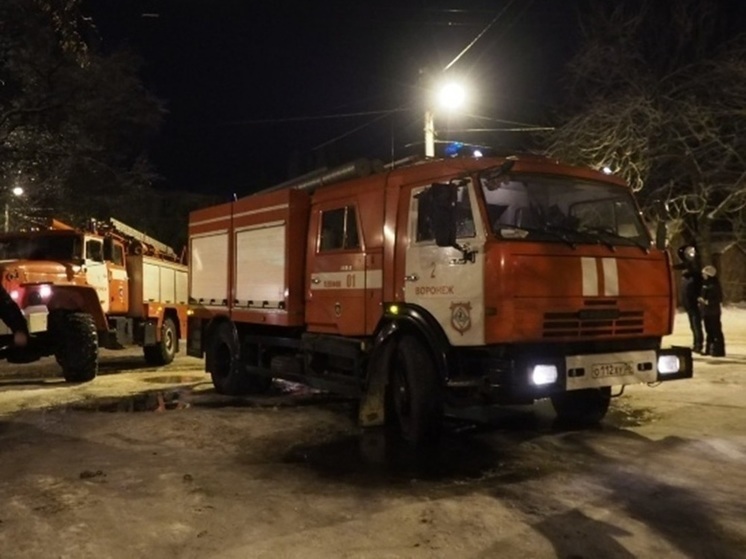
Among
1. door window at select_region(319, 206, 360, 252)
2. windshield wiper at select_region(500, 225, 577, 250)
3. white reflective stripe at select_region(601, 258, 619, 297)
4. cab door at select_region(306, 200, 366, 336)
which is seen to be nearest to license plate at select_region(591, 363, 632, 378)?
white reflective stripe at select_region(601, 258, 619, 297)

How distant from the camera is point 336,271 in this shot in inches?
347

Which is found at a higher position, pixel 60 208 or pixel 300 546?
pixel 60 208

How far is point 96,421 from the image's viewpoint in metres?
8.88

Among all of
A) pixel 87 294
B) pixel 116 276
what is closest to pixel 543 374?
pixel 87 294

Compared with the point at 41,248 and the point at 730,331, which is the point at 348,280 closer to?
the point at 41,248

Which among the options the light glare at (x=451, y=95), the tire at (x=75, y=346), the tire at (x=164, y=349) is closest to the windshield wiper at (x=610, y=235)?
the tire at (x=75, y=346)

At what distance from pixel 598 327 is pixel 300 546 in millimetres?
3604

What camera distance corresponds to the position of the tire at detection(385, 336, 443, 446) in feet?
23.9

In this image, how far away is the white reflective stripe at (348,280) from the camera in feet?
26.8

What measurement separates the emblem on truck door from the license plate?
1.19m

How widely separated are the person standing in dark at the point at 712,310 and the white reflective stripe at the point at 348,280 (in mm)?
7737

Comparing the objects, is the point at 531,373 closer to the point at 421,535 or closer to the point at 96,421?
the point at 421,535

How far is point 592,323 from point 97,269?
9.86 metres

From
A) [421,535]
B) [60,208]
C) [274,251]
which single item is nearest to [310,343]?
[274,251]
